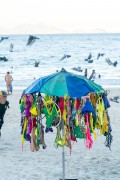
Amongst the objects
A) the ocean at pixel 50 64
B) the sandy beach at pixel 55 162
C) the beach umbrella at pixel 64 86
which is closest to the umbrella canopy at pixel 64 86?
the beach umbrella at pixel 64 86

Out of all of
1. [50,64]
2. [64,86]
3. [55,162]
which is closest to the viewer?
[64,86]

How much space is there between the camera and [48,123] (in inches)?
274

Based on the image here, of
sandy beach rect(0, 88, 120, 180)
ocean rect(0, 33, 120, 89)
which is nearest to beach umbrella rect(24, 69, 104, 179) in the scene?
sandy beach rect(0, 88, 120, 180)

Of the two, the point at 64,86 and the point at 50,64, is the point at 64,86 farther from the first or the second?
→ the point at 50,64

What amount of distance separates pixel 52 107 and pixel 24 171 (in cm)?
291

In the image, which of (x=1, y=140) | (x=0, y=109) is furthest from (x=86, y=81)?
(x=1, y=140)

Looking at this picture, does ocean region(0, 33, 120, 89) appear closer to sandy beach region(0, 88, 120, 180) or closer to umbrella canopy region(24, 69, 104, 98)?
sandy beach region(0, 88, 120, 180)

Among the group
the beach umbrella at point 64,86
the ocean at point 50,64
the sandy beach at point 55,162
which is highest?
the ocean at point 50,64

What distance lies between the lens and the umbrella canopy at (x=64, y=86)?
22.4ft

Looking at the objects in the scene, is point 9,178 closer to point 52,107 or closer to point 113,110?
point 52,107

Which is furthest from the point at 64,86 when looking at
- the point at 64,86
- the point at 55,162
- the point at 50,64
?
the point at 50,64

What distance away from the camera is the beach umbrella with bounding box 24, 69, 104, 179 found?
6840mm

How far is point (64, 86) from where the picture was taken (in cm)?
695

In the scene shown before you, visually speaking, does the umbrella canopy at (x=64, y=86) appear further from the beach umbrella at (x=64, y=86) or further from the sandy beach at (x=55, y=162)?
the sandy beach at (x=55, y=162)
